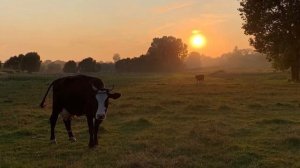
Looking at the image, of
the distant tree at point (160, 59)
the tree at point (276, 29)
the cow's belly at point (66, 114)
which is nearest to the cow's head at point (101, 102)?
the cow's belly at point (66, 114)

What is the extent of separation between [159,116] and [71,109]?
8.67m

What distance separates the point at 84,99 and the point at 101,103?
3.84ft

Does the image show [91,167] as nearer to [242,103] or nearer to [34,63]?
[242,103]

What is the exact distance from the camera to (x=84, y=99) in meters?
16.4

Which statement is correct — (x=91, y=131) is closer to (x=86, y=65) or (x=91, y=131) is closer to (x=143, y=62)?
(x=86, y=65)

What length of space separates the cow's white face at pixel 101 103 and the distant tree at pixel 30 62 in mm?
120867

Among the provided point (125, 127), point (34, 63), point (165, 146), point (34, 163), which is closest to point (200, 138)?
point (165, 146)

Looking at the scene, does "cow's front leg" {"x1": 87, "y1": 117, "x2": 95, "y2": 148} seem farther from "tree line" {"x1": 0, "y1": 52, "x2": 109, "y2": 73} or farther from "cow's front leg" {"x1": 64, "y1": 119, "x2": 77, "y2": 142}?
"tree line" {"x1": 0, "y1": 52, "x2": 109, "y2": 73}

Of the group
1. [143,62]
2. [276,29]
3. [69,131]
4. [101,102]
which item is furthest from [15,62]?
[101,102]

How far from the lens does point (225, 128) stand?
64.5 feet

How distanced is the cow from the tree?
137 ft

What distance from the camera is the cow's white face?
15.3m

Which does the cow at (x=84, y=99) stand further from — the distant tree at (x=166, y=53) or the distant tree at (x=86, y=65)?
the distant tree at (x=166, y=53)

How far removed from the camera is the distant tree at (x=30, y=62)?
432 ft
